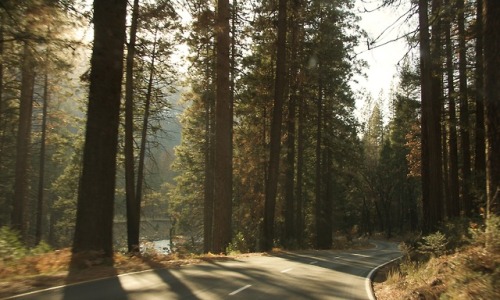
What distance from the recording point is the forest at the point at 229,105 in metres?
12.9

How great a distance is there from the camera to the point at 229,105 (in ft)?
93.4

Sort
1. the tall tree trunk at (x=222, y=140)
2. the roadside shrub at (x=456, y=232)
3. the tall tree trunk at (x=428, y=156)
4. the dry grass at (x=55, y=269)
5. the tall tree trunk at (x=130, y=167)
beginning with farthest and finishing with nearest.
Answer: the tall tree trunk at (x=130, y=167) → the tall tree trunk at (x=222, y=140) → the tall tree trunk at (x=428, y=156) → the roadside shrub at (x=456, y=232) → the dry grass at (x=55, y=269)

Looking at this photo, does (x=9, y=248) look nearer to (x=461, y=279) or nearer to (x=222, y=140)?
(x=461, y=279)

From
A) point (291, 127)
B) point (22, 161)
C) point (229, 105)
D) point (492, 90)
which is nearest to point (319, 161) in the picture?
point (291, 127)

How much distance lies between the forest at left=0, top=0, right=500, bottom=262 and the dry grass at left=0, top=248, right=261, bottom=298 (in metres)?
0.55

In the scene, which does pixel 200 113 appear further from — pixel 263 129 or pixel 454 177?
pixel 454 177

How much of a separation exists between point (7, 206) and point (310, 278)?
35808 mm

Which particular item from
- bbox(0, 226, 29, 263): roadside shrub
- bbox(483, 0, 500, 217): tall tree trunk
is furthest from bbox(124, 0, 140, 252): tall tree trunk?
bbox(483, 0, 500, 217): tall tree trunk

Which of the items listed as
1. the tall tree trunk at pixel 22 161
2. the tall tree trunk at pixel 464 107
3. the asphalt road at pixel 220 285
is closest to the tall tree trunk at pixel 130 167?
the tall tree trunk at pixel 22 161

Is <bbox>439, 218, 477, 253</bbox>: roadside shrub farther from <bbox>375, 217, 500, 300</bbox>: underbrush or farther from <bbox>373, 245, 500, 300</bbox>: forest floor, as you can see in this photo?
<bbox>373, 245, 500, 300</bbox>: forest floor

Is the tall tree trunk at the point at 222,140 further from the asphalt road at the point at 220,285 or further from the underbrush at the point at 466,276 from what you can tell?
the underbrush at the point at 466,276

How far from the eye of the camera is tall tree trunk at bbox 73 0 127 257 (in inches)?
494

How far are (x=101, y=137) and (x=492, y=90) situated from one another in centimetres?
975

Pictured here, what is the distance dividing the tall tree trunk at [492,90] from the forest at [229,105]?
30 mm
